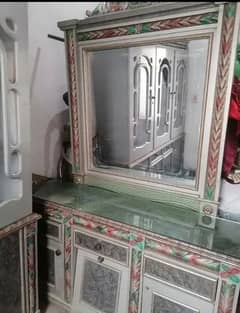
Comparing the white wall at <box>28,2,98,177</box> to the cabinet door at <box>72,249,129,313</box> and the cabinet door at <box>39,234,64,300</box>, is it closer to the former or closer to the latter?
the cabinet door at <box>39,234,64,300</box>

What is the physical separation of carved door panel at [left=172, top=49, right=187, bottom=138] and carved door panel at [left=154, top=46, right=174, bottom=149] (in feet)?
0.09

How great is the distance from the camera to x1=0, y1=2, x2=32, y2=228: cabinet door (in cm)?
118

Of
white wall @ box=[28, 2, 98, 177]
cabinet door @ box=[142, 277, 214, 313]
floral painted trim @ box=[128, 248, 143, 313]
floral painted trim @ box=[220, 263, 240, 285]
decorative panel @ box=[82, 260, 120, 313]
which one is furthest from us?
white wall @ box=[28, 2, 98, 177]

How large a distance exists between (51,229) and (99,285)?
0.43 m

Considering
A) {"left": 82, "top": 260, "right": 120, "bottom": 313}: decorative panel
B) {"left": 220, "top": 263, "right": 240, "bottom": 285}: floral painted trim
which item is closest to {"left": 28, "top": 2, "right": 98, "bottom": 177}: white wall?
{"left": 82, "top": 260, "right": 120, "bottom": 313}: decorative panel

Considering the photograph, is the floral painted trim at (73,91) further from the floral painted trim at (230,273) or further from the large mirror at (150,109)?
the floral painted trim at (230,273)

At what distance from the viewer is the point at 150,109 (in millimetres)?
1599

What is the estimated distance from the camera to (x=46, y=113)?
6.37 feet

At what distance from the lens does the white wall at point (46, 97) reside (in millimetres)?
1803

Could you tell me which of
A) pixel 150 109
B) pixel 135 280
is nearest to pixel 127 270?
pixel 135 280

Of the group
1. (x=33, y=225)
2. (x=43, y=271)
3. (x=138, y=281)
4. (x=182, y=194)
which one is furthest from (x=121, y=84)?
(x=43, y=271)

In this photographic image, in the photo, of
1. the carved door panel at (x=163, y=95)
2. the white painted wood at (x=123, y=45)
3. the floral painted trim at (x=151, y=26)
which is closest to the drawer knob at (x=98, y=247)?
the white painted wood at (x=123, y=45)

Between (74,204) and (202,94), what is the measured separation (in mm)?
930

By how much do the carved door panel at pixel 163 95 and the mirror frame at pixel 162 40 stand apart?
119 millimetres
